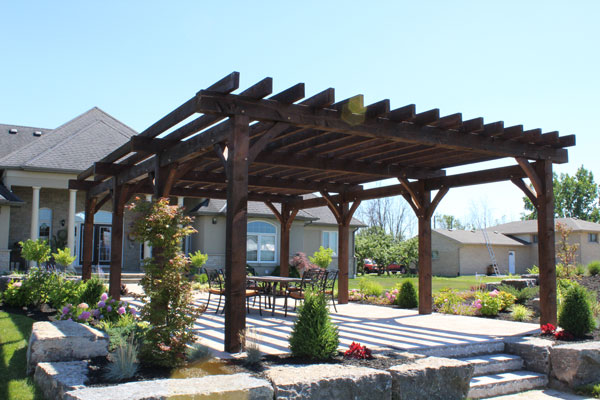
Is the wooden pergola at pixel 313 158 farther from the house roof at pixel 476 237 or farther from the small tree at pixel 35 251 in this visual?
the house roof at pixel 476 237

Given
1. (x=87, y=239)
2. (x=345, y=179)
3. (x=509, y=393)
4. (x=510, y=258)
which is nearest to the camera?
(x=509, y=393)

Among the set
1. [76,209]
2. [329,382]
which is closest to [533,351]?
[329,382]

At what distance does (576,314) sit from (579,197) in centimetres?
5300

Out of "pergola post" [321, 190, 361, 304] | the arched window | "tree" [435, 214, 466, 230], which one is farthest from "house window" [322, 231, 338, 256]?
"tree" [435, 214, 466, 230]

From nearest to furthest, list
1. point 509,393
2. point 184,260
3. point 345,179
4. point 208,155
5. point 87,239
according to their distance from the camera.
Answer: point 184,260 → point 509,393 → point 208,155 → point 345,179 → point 87,239

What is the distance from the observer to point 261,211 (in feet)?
74.6

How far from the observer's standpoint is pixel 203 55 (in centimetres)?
926

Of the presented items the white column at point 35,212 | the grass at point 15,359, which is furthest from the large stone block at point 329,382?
the white column at point 35,212

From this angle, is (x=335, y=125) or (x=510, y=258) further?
(x=510, y=258)

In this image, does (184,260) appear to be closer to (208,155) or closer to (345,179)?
Result: (208,155)

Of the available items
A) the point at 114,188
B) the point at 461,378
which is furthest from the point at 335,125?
the point at 114,188

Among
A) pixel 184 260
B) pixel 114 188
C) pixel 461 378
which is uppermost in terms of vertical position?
pixel 114 188

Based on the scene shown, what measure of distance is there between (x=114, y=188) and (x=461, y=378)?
7.99 metres

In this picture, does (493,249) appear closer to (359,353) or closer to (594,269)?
(594,269)
